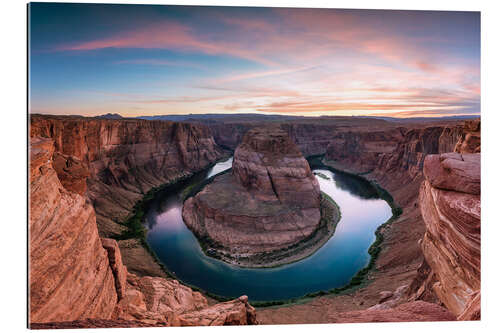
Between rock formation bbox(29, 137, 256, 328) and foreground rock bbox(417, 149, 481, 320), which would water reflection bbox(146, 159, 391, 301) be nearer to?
rock formation bbox(29, 137, 256, 328)

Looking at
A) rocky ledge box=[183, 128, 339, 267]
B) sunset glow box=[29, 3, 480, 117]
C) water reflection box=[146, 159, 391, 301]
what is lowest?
water reflection box=[146, 159, 391, 301]

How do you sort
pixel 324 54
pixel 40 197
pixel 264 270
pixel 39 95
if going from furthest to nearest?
pixel 264 270 < pixel 324 54 < pixel 39 95 < pixel 40 197

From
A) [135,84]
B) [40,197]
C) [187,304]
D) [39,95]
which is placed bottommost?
[187,304]

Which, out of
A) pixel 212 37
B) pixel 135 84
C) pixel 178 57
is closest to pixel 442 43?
pixel 212 37

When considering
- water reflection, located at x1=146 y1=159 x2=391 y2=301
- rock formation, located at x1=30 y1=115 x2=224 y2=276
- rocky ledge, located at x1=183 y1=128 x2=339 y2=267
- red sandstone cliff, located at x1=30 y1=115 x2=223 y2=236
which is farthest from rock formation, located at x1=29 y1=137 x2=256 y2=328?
rocky ledge, located at x1=183 y1=128 x2=339 y2=267

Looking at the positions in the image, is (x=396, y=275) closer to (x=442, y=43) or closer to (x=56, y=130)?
(x=442, y=43)

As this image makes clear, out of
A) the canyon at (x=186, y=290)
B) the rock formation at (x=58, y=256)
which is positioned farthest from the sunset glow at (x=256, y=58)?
the rock formation at (x=58, y=256)

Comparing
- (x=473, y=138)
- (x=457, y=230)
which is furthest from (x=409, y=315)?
(x=473, y=138)
